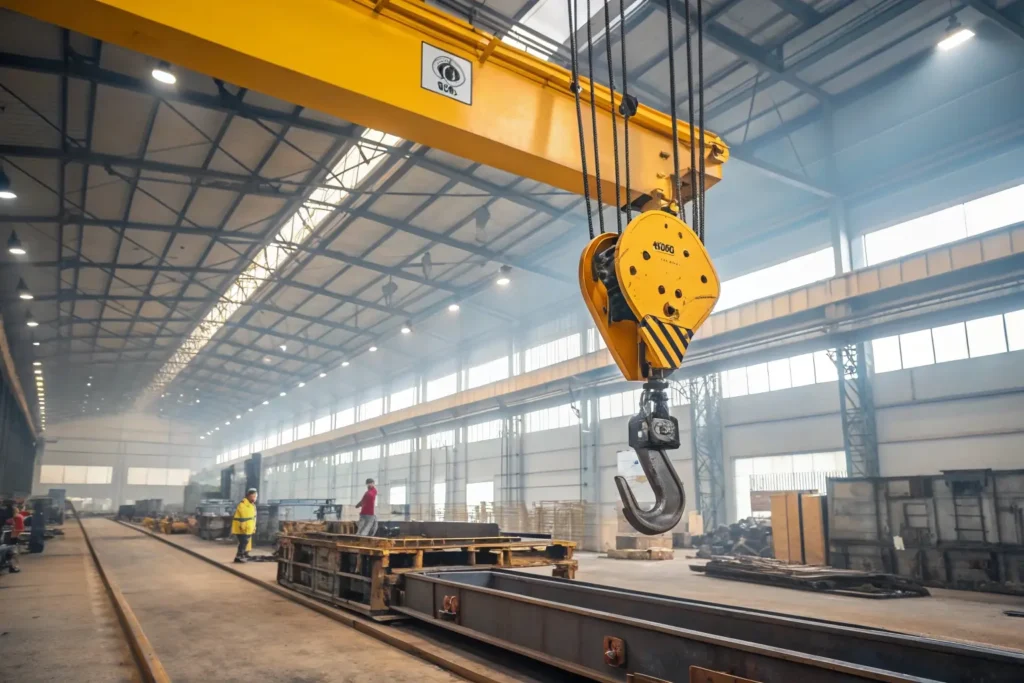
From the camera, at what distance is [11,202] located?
14750 mm

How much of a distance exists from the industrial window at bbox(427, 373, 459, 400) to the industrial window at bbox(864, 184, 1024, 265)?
57.8ft

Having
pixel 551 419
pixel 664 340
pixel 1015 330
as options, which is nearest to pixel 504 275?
pixel 551 419

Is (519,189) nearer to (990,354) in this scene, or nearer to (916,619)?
(990,354)

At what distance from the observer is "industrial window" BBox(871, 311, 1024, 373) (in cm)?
1258

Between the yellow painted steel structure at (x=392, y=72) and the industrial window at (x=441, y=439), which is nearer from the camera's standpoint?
the yellow painted steel structure at (x=392, y=72)

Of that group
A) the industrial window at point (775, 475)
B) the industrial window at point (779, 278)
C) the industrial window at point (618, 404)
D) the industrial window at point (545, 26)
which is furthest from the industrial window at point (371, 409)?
the industrial window at point (545, 26)

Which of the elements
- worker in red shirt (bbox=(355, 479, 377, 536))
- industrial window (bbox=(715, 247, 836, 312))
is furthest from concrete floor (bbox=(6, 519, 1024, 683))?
industrial window (bbox=(715, 247, 836, 312))

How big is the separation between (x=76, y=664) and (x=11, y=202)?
1327cm

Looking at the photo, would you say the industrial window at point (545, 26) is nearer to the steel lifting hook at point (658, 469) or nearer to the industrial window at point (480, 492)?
the steel lifting hook at point (658, 469)

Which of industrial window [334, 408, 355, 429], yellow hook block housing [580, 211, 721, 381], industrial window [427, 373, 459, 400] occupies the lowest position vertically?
yellow hook block housing [580, 211, 721, 381]

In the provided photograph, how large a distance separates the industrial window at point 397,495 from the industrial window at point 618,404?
1379 cm

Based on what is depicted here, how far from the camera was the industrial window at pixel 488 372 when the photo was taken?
1023 inches

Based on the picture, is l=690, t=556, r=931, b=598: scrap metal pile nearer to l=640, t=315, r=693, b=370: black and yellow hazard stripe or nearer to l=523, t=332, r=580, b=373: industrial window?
l=640, t=315, r=693, b=370: black and yellow hazard stripe

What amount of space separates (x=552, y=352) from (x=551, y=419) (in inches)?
89.7
